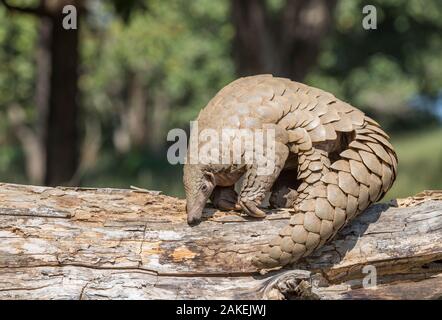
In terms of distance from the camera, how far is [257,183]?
9.39 feet

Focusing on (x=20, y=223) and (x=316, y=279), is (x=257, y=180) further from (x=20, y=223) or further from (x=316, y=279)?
(x=20, y=223)

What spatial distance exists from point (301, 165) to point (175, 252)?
25.3 inches

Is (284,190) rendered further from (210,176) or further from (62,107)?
(62,107)

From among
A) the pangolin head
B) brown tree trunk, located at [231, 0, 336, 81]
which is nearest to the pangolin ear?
the pangolin head

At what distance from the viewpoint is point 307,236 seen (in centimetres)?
277

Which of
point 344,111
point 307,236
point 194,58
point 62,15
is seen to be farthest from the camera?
point 194,58

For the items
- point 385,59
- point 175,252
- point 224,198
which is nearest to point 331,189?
point 224,198

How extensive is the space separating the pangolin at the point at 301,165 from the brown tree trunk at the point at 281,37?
460cm

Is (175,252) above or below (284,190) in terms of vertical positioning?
below

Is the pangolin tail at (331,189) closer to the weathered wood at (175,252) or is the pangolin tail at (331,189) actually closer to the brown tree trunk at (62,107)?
the weathered wood at (175,252)

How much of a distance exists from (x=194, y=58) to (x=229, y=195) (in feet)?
75.5

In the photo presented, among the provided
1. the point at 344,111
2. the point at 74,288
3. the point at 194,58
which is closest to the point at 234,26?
the point at 344,111

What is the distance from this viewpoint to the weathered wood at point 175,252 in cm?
279

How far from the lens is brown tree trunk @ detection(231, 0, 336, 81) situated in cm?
769
